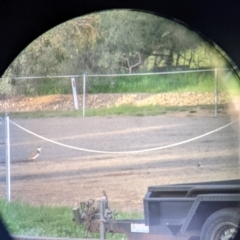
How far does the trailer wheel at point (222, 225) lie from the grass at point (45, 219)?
0.19 meters

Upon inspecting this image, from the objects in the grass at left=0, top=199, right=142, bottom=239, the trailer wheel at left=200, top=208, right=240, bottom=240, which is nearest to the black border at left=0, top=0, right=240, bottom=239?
the grass at left=0, top=199, right=142, bottom=239

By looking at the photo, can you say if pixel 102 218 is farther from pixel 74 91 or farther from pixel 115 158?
pixel 74 91

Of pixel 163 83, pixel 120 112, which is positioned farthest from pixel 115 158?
pixel 163 83

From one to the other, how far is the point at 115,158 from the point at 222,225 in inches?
12.8

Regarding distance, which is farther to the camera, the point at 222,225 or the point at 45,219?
the point at 45,219

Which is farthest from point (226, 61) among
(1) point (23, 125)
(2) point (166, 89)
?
(1) point (23, 125)

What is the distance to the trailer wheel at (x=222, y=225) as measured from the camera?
1.12 m

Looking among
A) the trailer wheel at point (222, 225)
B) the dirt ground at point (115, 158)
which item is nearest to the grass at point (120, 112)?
the dirt ground at point (115, 158)

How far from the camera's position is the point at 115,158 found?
4.00 ft

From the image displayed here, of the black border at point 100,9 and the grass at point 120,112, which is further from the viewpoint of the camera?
the grass at point 120,112

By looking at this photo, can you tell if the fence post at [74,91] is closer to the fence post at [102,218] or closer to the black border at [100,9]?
the black border at [100,9]

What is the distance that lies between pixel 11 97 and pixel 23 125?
82mm

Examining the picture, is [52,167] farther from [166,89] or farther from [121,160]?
[166,89]

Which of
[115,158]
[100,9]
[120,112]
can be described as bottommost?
[115,158]
